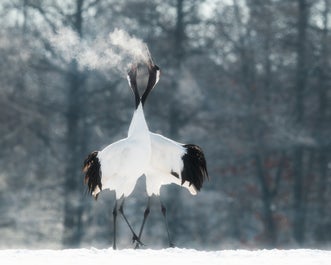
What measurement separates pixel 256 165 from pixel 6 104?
352 inches

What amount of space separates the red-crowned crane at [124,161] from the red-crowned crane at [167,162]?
11.7 inches

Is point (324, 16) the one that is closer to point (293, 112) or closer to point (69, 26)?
point (293, 112)

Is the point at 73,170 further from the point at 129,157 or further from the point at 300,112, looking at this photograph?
the point at 129,157

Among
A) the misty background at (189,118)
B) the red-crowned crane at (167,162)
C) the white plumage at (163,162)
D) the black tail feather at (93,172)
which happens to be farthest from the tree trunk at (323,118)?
the black tail feather at (93,172)

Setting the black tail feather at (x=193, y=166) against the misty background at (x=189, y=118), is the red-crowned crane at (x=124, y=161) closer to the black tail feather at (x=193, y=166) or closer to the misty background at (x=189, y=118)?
the black tail feather at (x=193, y=166)

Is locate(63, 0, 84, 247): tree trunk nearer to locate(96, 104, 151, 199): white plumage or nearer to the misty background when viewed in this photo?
the misty background

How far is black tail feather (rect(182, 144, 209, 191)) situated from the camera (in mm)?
13398

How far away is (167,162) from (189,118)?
61.2 feet

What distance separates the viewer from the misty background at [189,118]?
102 feet

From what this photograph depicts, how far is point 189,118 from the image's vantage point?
104ft
